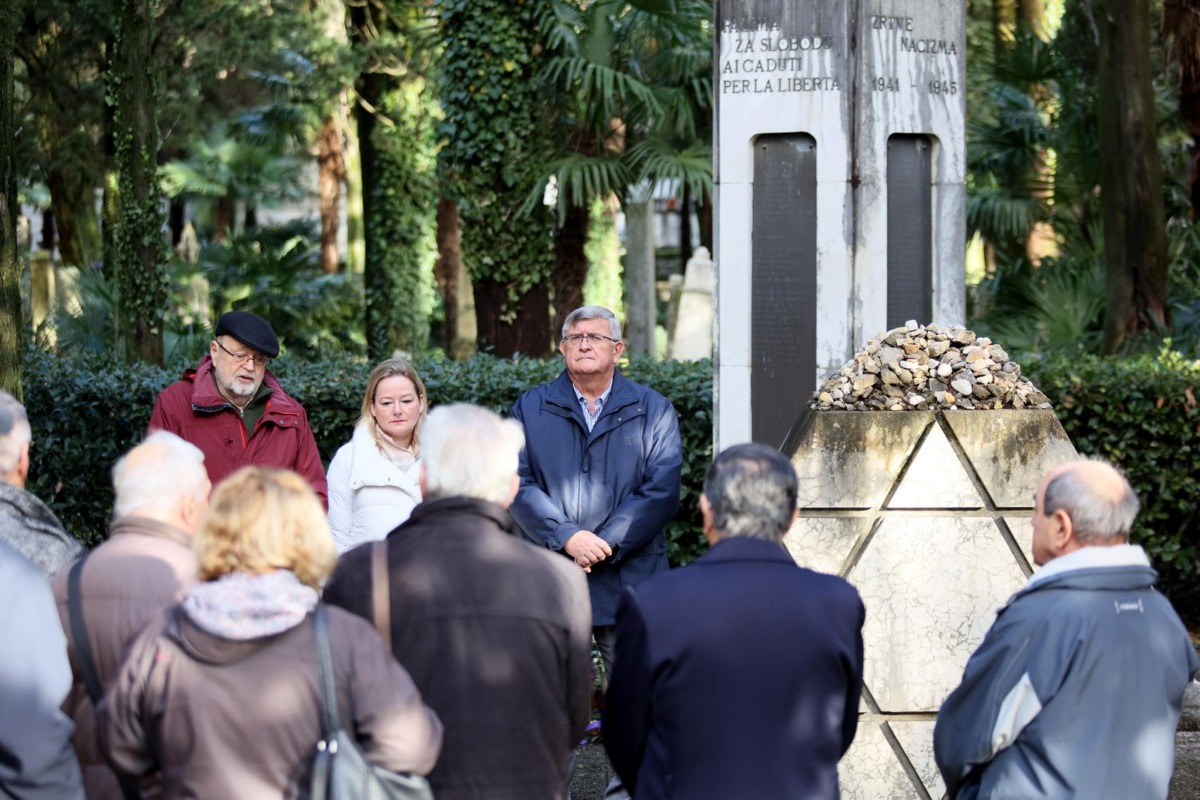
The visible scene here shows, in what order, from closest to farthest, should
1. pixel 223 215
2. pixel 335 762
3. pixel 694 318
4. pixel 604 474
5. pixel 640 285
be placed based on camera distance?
pixel 335 762 → pixel 604 474 → pixel 694 318 → pixel 640 285 → pixel 223 215

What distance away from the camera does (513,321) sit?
1499cm

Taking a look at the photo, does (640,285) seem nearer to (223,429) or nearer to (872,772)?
(223,429)

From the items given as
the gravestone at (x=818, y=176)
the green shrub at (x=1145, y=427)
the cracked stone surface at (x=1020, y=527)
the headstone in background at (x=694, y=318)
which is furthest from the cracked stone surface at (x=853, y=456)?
the headstone in background at (x=694, y=318)

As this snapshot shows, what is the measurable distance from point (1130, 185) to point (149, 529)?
11.8 meters

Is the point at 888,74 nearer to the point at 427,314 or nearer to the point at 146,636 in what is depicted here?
the point at 146,636

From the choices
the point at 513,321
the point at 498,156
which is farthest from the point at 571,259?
the point at 498,156

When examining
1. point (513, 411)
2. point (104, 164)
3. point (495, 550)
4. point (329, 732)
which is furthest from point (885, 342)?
point (104, 164)

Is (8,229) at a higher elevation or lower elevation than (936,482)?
higher

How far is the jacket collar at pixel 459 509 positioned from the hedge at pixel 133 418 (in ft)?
17.9

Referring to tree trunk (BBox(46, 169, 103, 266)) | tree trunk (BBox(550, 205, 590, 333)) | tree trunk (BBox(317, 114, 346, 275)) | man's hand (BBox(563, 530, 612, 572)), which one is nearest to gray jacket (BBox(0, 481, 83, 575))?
man's hand (BBox(563, 530, 612, 572))

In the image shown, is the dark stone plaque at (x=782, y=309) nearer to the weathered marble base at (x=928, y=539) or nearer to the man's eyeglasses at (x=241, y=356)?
the weathered marble base at (x=928, y=539)

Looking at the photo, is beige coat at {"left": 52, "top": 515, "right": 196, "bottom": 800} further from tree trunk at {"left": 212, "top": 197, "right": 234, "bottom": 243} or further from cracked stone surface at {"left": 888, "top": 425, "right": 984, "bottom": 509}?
tree trunk at {"left": 212, "top": 197, "right": 234, "bottom": 243}

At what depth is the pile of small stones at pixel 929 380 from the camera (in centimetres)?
585

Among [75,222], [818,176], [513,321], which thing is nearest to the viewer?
[818,176]
